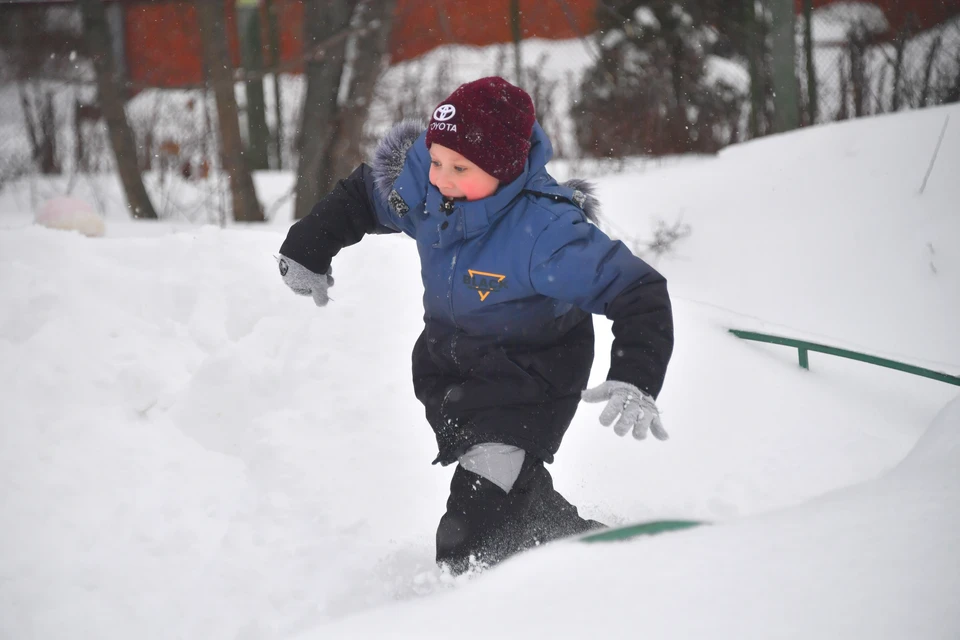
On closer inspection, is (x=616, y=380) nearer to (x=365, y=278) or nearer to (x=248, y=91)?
(x=365, y=278)

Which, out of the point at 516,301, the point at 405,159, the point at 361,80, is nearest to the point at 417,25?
the point at 361,80

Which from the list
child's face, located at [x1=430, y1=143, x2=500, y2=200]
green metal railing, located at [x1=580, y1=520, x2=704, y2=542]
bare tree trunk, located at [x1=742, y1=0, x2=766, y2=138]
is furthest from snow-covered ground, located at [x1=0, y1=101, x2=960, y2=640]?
bare tree trunk, located at [x1=742, y1=0, x2=766, y2=138]

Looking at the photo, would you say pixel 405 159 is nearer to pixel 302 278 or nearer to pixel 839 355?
pixel 302 278

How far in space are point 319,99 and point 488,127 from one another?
4.60m

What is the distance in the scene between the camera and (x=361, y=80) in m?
6.27

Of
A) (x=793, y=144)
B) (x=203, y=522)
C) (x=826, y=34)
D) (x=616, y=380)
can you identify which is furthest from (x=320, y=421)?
(x=826, y=34)

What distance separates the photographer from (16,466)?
2.62 meters

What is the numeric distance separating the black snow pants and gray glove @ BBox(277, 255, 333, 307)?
687mm

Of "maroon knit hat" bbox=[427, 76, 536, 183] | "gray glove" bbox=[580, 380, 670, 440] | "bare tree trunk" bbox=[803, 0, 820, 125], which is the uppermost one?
"bare tree trunk" bbox=[803, 0, 820, 125]

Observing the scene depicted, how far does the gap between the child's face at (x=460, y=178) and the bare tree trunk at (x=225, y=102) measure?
181 inches

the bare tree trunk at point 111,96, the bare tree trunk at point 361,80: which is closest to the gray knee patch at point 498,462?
the bare tree trunk at point 361,80

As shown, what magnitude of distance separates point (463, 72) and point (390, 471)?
253 inches

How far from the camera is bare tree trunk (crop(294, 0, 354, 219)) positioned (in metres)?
6.23

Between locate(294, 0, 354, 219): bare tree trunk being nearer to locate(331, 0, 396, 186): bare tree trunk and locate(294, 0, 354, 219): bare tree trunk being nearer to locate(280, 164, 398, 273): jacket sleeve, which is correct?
locate(331, 0, 396, 186): bare tree trunk
